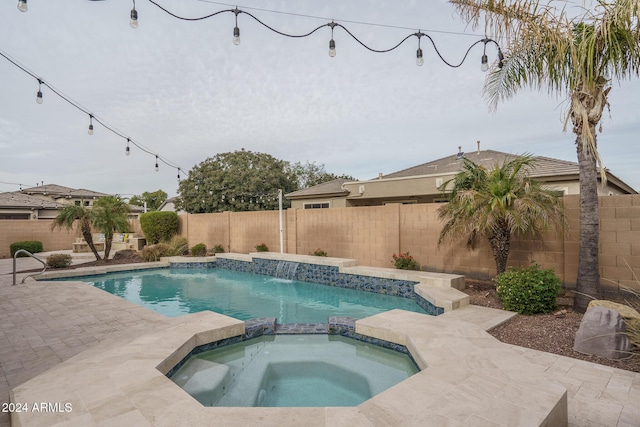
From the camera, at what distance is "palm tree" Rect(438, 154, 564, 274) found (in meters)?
5.98

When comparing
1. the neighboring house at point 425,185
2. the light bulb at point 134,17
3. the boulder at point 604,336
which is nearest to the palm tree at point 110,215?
the neighboring house at point 425,185

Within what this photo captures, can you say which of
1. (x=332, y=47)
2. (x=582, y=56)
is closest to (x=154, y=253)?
(x=332, y=47)

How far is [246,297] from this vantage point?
847 centimetres

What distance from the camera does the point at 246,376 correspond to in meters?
3.93

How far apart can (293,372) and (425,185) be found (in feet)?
35.6

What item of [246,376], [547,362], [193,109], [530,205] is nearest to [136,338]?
[246,376]

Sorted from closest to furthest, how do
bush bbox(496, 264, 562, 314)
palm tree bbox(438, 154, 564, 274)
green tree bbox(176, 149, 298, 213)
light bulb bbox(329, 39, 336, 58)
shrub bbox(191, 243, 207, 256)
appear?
1. bush bbox(496, 264, 562, 314)
2. light bulb bbox(329, 39, 336, 58)
3. palm tree bbox(438, 154, 564, 274)
4. shrub bbox(191, 243, 207, 256)
5. green tree bbox(176, 149, 298, 213)

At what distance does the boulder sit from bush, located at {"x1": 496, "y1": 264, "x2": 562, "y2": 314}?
4.40 feet

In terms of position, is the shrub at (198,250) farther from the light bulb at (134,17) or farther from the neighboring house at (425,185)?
the light bulb at (134,17)

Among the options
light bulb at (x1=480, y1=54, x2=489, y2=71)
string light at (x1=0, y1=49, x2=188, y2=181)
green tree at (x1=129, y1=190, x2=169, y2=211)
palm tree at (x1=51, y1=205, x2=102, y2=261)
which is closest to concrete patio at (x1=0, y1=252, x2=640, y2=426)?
light bulb at (x1=480, y1=54, x2=489, y2=71)

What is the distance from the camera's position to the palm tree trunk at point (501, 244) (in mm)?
6531

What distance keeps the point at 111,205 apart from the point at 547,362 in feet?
48.4

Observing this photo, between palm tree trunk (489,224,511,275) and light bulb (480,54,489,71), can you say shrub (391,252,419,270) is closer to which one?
palm tree trunk (489,224,511,275)

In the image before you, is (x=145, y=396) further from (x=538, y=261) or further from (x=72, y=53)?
(x=72, y=53)
